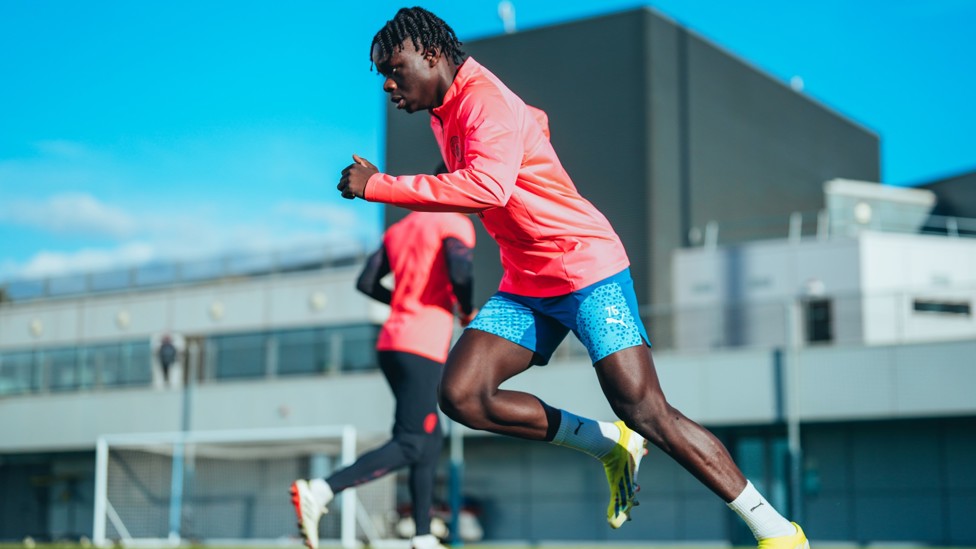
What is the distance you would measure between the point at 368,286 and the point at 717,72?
93.5 feet

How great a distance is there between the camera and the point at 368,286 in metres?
6.32

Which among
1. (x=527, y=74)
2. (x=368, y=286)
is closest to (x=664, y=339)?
(x=527, y=74)

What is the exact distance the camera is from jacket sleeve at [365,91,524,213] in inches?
144

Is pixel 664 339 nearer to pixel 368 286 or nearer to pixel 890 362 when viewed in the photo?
Answer: pixel 890 362

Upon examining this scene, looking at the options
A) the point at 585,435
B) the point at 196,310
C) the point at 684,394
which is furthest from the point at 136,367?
the point at 585,435

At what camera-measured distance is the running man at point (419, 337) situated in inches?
221

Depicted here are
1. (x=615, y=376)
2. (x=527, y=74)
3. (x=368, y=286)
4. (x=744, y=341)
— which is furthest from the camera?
(x=527, y=74)

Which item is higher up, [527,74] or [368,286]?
[527,74]

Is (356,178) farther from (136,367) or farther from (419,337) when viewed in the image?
(136,367)

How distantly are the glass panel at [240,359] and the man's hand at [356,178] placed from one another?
26757 millimetres

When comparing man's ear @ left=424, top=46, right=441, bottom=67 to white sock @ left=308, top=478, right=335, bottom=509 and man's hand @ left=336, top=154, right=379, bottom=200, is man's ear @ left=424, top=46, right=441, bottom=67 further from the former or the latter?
white sock @ left=308, top=478, right=335, bottom=509

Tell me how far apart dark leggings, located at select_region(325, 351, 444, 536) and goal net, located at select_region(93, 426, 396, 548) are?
10560 mm

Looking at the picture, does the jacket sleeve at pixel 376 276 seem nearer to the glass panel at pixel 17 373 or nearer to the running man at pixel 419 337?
the running man at pixel 419 337

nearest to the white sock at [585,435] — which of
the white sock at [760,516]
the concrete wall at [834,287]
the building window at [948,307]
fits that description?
the white sock at [760,516]
